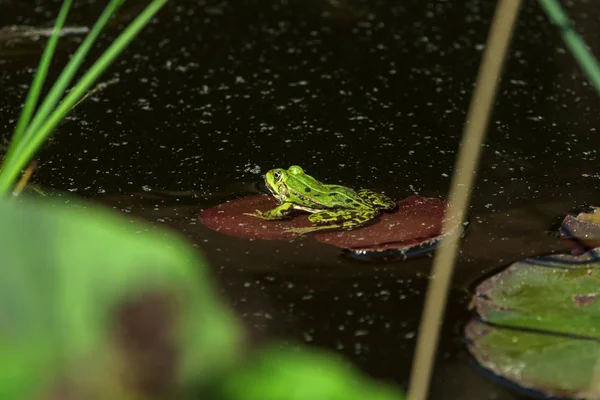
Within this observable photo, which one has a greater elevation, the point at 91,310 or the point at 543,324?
the point at 543,324

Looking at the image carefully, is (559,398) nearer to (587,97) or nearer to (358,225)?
(358,225)

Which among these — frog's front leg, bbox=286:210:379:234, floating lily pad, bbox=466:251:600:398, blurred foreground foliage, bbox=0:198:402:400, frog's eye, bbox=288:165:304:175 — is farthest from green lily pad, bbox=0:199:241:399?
frog's eye, bbox=288:165:304:175

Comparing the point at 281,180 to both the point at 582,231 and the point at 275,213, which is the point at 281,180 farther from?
the point at 582,231

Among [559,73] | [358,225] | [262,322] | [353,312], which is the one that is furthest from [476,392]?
[559,73]

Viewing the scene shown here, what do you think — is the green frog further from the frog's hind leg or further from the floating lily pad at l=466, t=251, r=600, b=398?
the floating lily pad at l=466, t=251, r=600, b=398

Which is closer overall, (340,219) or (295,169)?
(340,219)

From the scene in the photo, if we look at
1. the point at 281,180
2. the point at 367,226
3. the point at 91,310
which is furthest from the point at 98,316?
the point at 281,180

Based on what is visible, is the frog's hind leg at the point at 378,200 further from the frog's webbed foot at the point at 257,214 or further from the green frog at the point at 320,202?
the frog's webbed foot at the point at 257,214
